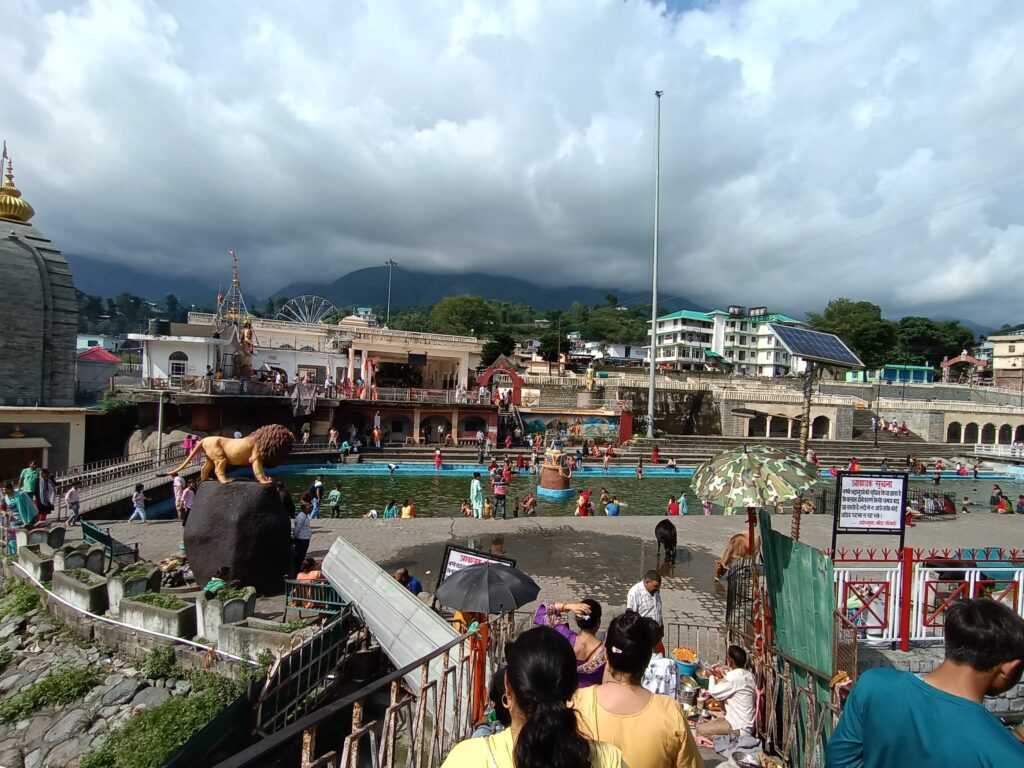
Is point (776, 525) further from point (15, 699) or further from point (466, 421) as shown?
point (466, 421)

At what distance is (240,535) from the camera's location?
29.9 feet

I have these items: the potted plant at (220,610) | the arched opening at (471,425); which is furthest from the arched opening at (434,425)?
the potted plant at (220,610)

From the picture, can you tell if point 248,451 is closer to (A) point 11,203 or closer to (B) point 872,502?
(B) point 872,502

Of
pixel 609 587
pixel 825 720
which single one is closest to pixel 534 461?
pixel 609 587

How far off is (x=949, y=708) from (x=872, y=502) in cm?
635

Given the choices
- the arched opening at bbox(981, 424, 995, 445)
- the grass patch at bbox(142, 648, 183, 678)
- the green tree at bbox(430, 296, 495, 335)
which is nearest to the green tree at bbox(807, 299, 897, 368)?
the arched opening at bbox(981, 424, 995, 445)

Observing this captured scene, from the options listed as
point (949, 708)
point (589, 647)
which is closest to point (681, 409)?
point (589, 647)

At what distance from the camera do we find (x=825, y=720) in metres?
4.48

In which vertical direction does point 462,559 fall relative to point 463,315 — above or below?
below

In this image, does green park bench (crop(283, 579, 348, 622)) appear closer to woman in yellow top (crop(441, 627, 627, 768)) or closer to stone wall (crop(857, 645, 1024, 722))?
stone wall (crop(857, 645, 1024, 722))

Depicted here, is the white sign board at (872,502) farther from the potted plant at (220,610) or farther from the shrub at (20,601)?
the shrub at (20,601)

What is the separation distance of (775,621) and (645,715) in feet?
12.6

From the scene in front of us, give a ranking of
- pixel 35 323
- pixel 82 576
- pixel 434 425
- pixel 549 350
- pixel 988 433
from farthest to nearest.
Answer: pixel 549 350 < pixel 988 433 < pixel 434 425 < pixel 35 323 < pixel 82 576

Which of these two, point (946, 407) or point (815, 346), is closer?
point (815, 346)
